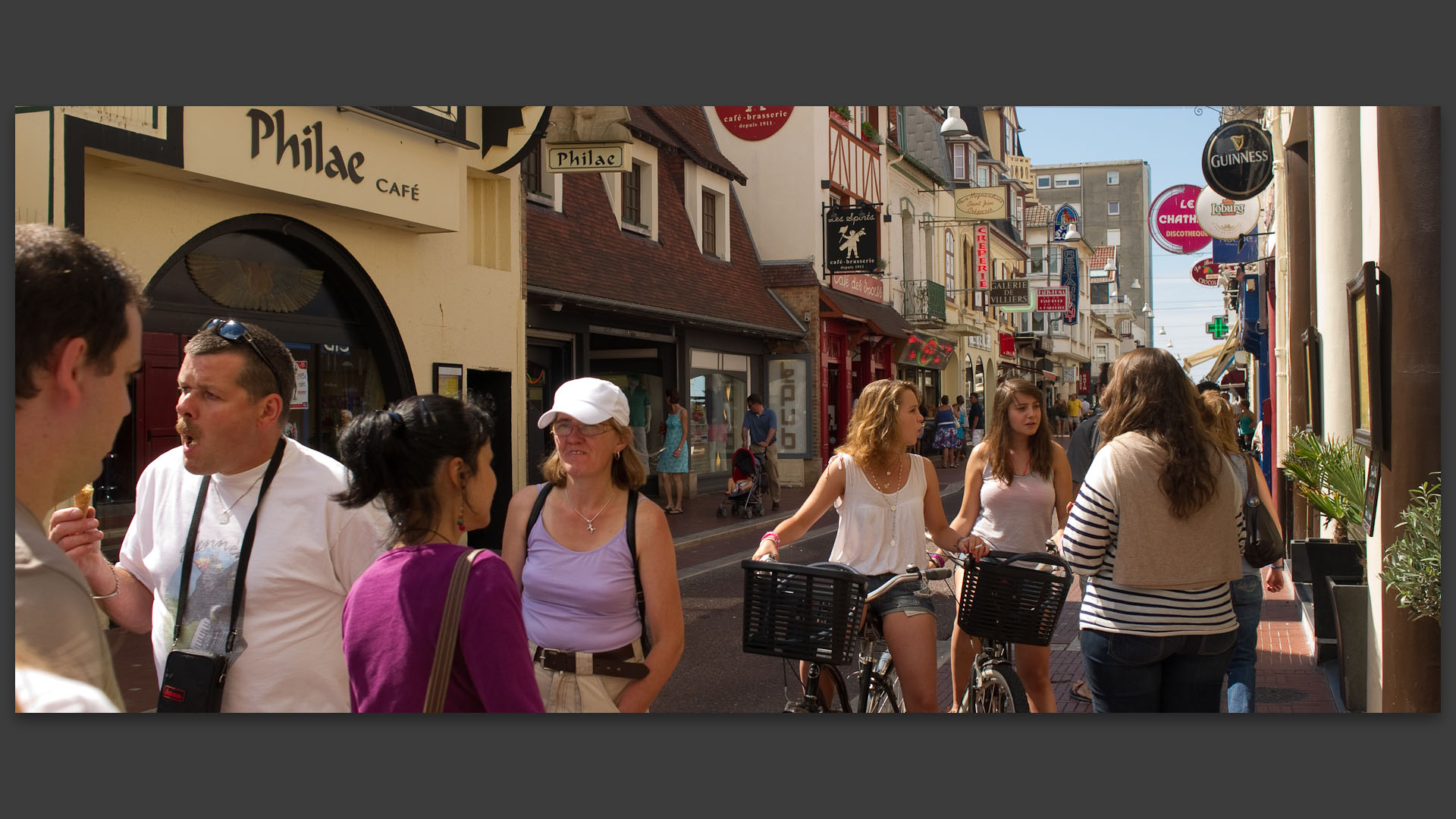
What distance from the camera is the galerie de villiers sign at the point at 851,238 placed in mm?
18125

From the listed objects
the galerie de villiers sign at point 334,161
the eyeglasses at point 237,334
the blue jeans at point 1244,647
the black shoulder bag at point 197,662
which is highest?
the galerie de villiers sign at point 334,161

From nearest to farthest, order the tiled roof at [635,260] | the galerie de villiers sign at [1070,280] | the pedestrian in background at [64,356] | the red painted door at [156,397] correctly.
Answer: the pedestrian in background at [64,356] < the red painted door at [156,397] < the tiled roof at [635,260] < the galerie de villiers sign at [1070,280]

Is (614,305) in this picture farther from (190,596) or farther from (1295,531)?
(190,596)

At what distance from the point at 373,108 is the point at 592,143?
2.32m

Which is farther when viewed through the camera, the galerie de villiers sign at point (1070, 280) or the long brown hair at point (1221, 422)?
the galerie de villiers sign at point (1070, 280)

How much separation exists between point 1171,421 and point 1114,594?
51 cm

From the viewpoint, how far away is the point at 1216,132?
27.6 ft

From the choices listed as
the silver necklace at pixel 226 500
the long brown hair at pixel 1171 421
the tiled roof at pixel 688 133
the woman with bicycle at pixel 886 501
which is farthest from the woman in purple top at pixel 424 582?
the tiled roof at pixel 688 133

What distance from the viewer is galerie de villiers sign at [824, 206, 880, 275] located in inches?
714

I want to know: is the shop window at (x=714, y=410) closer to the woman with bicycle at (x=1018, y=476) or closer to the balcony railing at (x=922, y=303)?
the woman with bicycle at (x=1018, y=476)

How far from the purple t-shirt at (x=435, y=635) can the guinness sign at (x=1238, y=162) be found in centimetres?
783

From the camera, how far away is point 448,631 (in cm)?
219

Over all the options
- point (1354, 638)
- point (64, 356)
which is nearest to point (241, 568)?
point (64, 356)

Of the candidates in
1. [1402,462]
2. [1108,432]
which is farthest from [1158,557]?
[1402,462]
